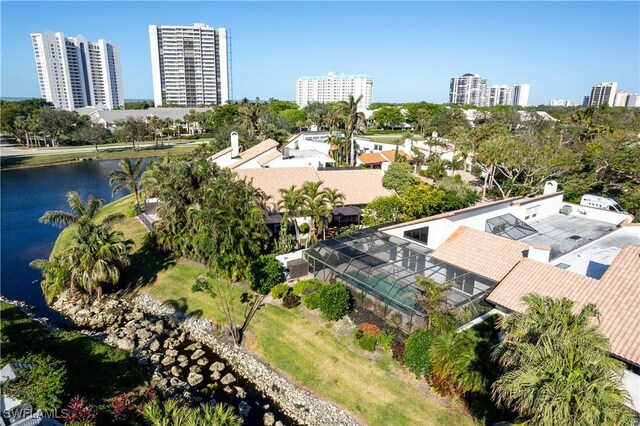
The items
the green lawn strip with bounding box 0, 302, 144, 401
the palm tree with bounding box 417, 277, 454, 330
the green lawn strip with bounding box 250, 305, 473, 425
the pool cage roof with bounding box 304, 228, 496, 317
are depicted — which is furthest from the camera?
the pool cage roof with bounding box 304, 228, 496, 317

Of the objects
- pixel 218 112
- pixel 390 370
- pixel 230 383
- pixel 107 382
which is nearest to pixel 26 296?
pixel 107 382

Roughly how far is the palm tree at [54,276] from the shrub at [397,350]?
21131 mm

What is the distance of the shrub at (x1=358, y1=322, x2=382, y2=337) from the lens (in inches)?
778

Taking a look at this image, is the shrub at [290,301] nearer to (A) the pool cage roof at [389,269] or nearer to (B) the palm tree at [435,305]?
(A) the pool cage roof at [389,269]

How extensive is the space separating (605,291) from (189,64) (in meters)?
188

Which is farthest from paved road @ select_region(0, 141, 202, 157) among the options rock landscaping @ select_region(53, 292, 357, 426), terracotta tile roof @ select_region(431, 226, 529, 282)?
terracotta tile roof @ select_region(431, 226, 529, 282)

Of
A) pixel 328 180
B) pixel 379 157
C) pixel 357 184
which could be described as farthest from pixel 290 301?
pixel 379 157

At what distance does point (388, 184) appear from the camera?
40062 mm

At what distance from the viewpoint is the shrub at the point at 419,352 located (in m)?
16.8

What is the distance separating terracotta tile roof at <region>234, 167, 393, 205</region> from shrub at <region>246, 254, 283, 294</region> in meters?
11.1

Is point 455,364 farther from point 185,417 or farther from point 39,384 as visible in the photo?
point 39,384

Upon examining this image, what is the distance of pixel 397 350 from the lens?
18.4m

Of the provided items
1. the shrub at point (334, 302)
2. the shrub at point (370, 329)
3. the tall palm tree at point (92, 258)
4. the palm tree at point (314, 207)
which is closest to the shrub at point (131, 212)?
the tall palm tree at point (92, 258)

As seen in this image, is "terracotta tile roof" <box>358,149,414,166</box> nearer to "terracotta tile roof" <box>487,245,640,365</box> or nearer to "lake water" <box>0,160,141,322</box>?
"lake water" <box>0,160,141,322</box>
